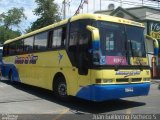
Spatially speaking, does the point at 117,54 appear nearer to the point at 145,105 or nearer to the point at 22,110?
the point at 145,105

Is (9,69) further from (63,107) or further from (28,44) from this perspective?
(63,107)

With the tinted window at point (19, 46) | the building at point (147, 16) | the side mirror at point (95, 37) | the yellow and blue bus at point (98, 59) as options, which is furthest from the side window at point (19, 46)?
the building at point (147, 16)

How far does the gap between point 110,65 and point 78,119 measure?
2.26 meters

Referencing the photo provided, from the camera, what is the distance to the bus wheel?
13461 mm

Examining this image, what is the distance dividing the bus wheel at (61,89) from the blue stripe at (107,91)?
1.38 meters

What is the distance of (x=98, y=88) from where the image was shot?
11148mm

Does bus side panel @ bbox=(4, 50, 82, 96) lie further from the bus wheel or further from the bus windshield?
the bus windshield

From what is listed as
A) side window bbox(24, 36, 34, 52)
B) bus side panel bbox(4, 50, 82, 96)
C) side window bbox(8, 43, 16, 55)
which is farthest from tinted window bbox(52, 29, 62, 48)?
side window bbox(8, 43, 16, 55)

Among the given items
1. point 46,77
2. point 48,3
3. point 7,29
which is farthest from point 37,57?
point 7,29

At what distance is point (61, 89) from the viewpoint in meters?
13.7

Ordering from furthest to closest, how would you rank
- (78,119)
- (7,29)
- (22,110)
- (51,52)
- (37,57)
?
(7,29) < (37,57) < (51,52) < (22,110) < (78,119)

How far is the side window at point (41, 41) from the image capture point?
615 inches

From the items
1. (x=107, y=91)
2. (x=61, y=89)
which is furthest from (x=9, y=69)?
(x=107, y=91)

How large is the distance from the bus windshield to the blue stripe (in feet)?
2.62
